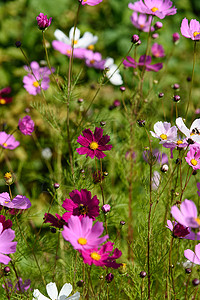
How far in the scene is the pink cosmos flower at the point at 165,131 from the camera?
0.73 m

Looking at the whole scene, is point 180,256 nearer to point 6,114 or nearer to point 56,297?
point 56,297

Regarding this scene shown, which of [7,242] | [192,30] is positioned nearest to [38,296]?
[7,242]

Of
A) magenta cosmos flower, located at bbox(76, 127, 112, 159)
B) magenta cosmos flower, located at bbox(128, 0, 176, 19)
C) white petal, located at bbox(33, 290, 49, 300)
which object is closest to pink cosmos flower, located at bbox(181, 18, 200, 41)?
magenta cosmos flower, located at bbox(128, 0, 176, 19)

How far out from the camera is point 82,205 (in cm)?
65

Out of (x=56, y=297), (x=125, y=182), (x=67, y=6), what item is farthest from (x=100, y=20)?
(x=56, y=297)

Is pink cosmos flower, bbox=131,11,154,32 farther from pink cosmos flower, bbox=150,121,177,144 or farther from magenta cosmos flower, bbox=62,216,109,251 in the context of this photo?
magenta cosmos flower, bbox=62,216,109,251

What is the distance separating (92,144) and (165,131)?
0.16 meters

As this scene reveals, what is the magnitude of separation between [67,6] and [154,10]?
1.11m

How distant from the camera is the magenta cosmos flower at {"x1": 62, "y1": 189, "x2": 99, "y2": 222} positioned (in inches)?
26.0

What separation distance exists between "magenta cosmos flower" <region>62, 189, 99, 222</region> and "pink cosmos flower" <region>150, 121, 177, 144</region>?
0.18 m

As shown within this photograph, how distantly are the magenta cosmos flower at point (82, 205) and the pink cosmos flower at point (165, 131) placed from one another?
0.18 meters

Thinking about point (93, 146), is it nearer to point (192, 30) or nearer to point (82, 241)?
point (82, 241)

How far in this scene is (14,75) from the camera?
1.80 m

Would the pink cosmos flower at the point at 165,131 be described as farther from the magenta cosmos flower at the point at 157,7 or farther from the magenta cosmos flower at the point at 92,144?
the magenta cosmos flower at the point at 157,7
